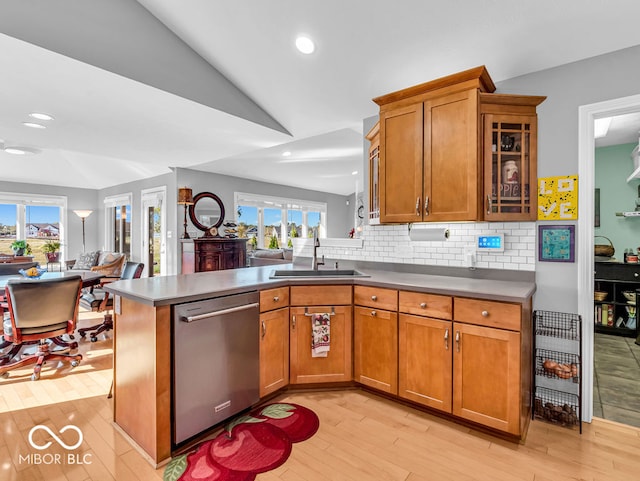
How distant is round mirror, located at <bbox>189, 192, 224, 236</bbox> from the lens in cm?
582

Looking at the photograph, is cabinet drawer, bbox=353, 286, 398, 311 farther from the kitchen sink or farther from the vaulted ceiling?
the vaulted ceiling

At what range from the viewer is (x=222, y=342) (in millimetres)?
2057

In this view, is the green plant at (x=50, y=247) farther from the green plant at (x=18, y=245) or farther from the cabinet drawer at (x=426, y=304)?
the cabinet drawer at (x=426, y=304)

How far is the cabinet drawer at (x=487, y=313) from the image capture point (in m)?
1.88

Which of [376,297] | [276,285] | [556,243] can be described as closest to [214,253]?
[276,285]

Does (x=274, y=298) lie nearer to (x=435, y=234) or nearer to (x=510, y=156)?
(x=435, y=234)

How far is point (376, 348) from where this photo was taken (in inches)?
96.3

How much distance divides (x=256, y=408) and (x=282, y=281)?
912mm

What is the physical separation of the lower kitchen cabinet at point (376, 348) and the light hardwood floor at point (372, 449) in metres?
0.17

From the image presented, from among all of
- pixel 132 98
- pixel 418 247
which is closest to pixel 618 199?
pixel 418 247

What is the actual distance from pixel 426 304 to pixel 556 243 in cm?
102

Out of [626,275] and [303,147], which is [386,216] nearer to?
[303,147]

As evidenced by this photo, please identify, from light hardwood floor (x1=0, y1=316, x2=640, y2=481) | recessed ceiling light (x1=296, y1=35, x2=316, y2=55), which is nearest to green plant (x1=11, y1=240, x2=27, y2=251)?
light hardwood floor (x1=0, y1=316, x2=640, y2=481)

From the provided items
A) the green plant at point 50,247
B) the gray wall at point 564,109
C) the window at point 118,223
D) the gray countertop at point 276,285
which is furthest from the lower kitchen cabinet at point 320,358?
the green plant at point 50,247
